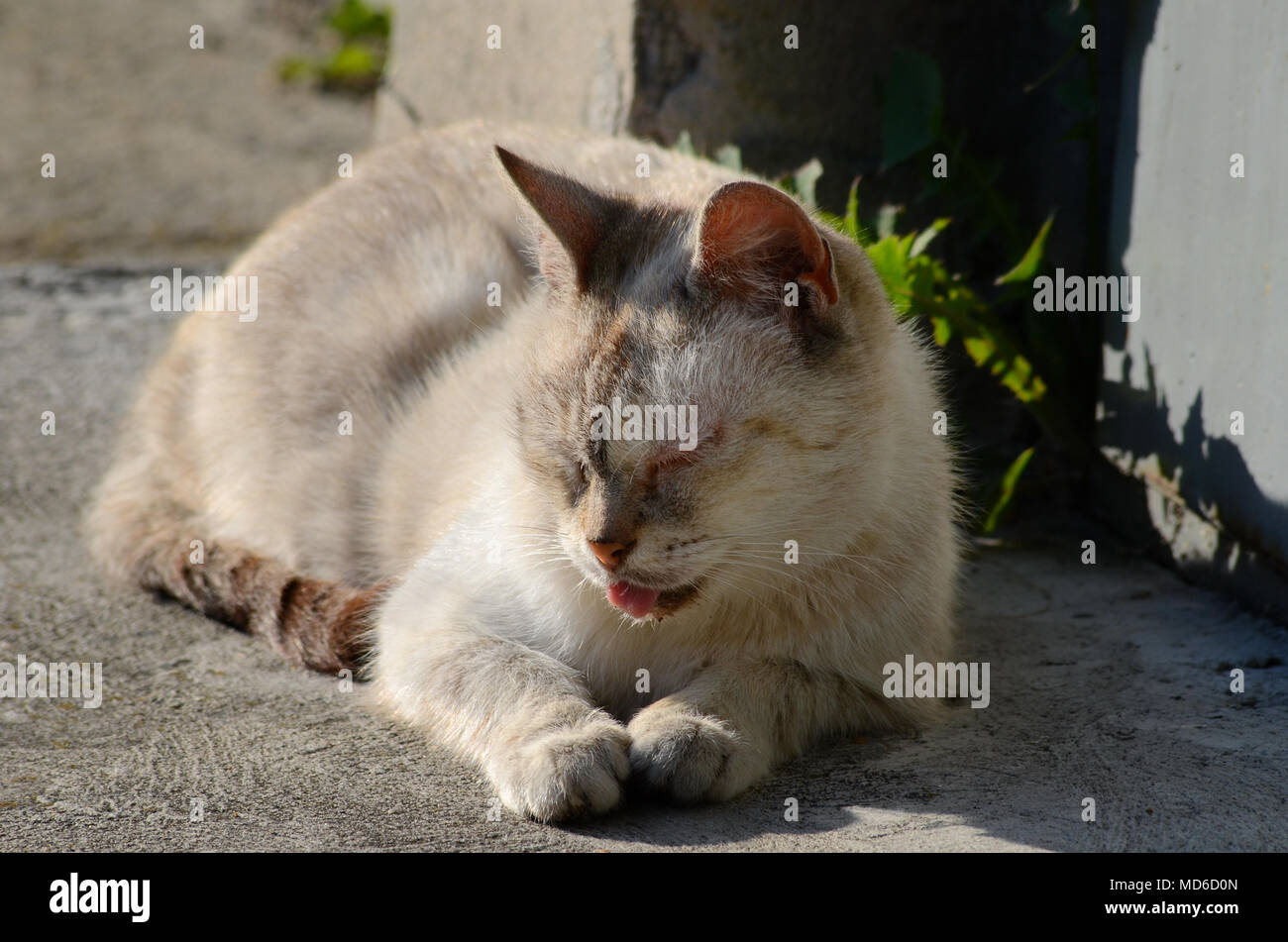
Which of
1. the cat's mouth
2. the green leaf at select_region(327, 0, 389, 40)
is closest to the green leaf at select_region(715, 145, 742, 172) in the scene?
the cat's mouth

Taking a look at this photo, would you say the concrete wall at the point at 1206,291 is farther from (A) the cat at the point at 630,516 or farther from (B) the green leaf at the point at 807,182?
(B) the green leaf at the point at 807,182

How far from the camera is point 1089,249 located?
4.48 meters

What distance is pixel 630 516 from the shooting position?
8.78 feet

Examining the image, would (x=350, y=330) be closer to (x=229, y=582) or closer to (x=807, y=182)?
(x=229, y=582)

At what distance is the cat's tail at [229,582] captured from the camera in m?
3.62

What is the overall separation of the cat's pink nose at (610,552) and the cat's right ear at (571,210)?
65 cm

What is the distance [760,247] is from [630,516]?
2.01ft

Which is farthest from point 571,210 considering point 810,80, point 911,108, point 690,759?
point 810,80

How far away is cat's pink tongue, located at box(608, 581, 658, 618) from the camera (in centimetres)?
278
